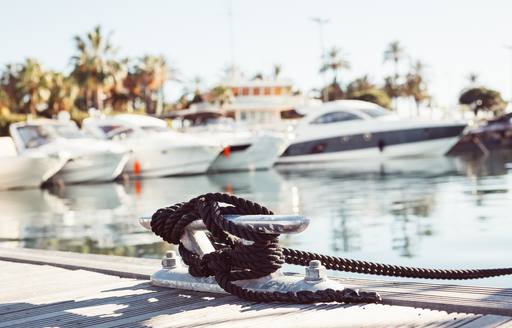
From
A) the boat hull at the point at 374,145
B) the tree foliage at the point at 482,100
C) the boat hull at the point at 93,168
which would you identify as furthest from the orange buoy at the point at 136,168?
the tree foliage at the point at 482,100

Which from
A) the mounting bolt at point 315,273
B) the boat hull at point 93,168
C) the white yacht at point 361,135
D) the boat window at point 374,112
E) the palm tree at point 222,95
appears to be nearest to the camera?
the mounting bolt at point 315,273

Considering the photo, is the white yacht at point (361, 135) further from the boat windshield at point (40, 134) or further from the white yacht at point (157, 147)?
the boat windshield at point (40, 134)

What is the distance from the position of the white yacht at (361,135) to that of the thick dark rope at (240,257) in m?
36.7

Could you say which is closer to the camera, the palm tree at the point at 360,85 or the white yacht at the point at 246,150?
the white yacht at the point at 246,150

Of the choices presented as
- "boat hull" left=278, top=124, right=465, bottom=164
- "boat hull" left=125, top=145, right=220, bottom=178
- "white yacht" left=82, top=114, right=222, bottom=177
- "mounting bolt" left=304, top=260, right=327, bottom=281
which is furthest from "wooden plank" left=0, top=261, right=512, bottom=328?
"boat hull" left=278, top=124, right=465, bottom=164

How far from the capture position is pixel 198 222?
4387mm

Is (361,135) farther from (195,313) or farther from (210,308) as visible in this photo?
(195,313)

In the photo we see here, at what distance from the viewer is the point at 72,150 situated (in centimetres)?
2967

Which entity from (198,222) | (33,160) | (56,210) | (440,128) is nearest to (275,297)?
(198,222)

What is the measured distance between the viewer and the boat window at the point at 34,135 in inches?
1169

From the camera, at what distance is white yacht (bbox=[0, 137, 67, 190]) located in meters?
28.6

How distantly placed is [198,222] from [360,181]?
66.8 ft

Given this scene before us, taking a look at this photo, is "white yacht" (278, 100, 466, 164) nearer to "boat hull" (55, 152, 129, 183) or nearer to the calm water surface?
"boat hull" (55, 152, 129, 183)

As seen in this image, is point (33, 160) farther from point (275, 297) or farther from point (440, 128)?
point (275, 297)
